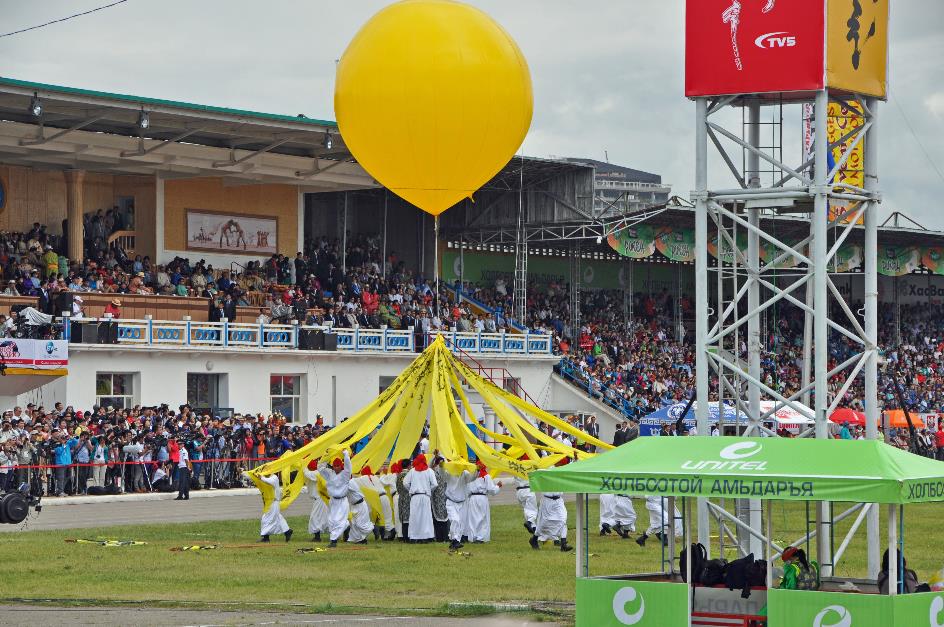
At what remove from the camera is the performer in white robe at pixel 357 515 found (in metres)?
26.0

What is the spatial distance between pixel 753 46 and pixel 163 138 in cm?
3126

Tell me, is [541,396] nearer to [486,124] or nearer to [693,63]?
[486,124]

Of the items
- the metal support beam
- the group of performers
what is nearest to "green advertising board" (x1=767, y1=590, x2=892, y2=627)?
the group of performers

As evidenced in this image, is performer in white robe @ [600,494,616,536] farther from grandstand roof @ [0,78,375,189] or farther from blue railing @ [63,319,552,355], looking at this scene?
grandstand roof @ [0,78,375,189]

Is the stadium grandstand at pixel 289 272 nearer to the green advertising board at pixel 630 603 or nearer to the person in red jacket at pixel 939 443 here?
the person in red jacket at pixel 939 443

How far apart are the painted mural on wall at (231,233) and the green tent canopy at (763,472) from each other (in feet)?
115

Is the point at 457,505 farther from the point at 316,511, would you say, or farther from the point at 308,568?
the point at 308,568

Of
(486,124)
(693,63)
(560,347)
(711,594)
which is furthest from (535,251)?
(711,594)

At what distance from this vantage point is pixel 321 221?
53.9 m

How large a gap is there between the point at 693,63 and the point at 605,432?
34.1 metres

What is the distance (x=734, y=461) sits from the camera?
1342 centimetres

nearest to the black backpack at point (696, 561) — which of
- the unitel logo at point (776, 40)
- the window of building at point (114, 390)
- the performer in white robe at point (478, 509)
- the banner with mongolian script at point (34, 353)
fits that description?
the unitel logo at point (776, 40)

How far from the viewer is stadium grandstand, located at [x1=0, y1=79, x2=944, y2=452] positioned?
40688 mm

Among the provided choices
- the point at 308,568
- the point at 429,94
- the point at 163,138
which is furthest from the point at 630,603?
the point at 163,138
